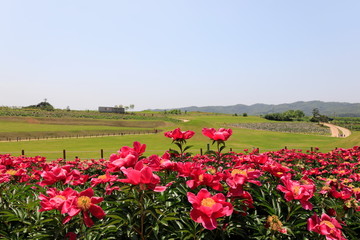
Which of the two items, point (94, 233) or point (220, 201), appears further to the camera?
point (94, 233)

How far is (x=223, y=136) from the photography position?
9.71 ft

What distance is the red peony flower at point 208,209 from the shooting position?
1596mm

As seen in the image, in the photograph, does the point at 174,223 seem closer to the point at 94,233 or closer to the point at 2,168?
the point at 94,233

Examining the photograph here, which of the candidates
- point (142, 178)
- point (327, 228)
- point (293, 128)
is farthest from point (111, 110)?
point (327, 228)

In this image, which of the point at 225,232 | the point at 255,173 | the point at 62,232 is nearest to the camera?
the point at 62,232

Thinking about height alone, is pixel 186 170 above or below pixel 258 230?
above

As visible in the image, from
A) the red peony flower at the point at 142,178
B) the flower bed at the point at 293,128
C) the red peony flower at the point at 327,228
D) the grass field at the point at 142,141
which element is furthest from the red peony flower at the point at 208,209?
the flower bed at the point at 293,128

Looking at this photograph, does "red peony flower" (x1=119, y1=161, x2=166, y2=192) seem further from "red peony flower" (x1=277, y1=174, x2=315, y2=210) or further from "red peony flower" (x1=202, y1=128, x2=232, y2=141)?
"red peony flower" (x1=202, y1=128, x2=232, y2=141)

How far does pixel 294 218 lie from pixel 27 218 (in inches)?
110

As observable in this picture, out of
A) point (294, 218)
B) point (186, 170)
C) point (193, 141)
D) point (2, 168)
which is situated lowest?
point (193, 141)

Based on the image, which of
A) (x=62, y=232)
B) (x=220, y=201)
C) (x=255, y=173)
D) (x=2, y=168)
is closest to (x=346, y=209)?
(x=255, y=173)

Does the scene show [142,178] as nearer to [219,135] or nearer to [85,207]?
[85,207]

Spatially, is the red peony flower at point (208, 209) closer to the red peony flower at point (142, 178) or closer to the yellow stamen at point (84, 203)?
the red peony flower at point (142, 178)

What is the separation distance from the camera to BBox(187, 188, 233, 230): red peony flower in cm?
160
